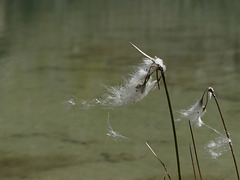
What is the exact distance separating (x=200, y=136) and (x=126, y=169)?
0.50 metres

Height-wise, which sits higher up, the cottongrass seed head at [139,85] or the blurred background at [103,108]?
the cottongrass seed head at [139,85]

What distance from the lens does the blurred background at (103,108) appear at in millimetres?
2008

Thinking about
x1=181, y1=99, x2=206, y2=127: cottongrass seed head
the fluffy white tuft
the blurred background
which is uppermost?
the fluffy white tuft

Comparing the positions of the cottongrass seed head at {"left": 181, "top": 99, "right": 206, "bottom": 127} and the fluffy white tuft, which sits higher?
the fluffy white tuft

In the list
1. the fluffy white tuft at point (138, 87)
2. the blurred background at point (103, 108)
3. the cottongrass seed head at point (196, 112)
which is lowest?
the blurred background at point (103, 108)

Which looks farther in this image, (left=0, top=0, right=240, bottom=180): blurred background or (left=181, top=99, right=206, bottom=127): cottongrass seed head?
(left=0, top=0, right=240, bottom=180): blurred background

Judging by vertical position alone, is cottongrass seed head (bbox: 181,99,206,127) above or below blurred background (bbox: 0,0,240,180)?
above

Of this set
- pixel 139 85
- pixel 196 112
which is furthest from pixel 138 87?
pixel 196 112

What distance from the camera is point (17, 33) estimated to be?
6898 mm

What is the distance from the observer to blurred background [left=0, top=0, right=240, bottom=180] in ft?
6.59

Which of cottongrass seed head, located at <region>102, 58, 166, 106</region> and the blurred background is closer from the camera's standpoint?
cottongrass seed head, located at <region>102, 58, 166, 106</region>

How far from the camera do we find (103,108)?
742mm

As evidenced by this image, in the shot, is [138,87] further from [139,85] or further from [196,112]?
[196,112]

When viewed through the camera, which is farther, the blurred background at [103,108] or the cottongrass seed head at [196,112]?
the blurred background at [103,108]
